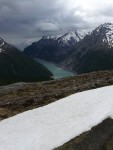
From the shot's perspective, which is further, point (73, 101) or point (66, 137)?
point (73, 101)

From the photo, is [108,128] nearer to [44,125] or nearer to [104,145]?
[104,145]

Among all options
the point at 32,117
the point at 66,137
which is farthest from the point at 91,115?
the point at 32,117

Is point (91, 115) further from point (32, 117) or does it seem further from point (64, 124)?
point (32, 117)

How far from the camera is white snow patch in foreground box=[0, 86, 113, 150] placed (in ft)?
91.6

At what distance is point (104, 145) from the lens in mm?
26641

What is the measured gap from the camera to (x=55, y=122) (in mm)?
31328

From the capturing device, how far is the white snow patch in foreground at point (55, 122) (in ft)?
91.6

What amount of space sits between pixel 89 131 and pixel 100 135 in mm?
909

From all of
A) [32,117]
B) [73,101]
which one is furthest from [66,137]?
[73,101]

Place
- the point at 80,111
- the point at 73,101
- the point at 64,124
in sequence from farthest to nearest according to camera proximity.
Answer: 1. the point at 73,101
2. the point at 80,111
3. the point at 64,124

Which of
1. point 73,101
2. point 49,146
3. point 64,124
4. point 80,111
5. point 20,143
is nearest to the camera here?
point 49,146

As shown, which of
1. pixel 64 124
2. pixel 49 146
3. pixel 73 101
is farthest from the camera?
pixel 73 101

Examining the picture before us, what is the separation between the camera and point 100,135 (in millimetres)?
28047

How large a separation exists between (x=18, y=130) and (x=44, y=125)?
2.37 metres
